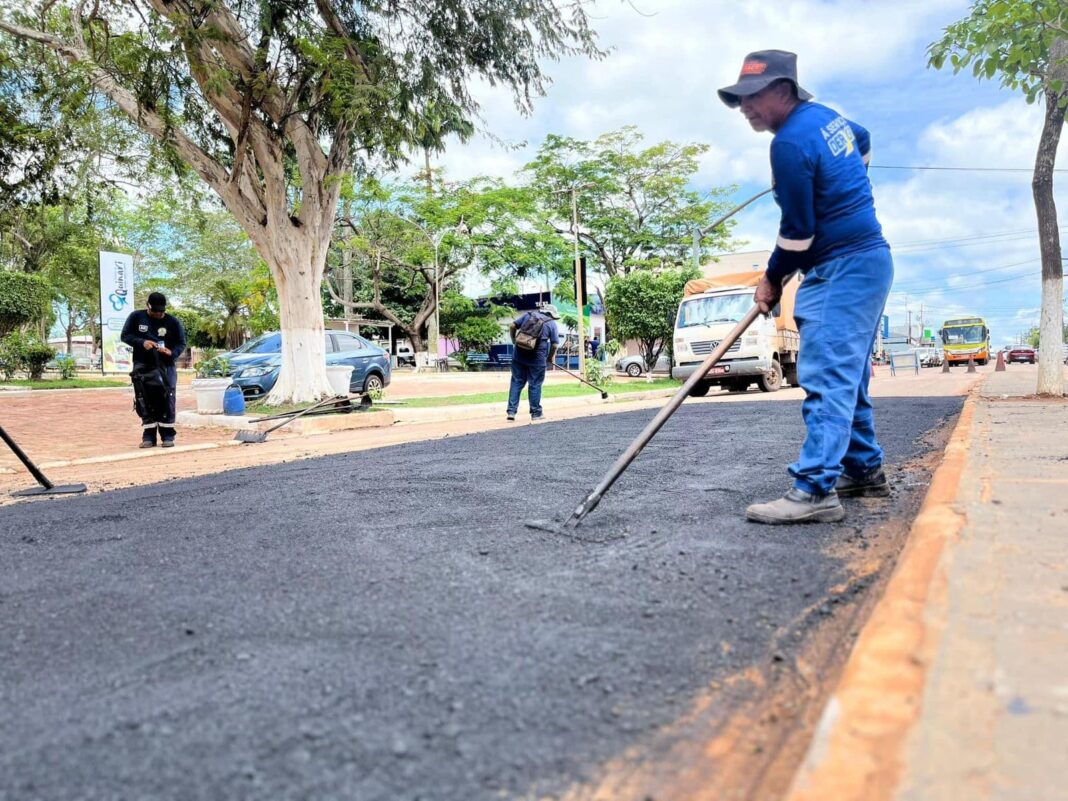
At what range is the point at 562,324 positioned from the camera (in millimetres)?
40531

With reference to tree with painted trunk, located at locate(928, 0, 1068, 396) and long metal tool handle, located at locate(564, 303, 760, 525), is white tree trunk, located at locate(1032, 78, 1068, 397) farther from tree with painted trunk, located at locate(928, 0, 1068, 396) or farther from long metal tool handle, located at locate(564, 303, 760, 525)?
long metal tool handle, located at locate(564, 303, 760, 525)

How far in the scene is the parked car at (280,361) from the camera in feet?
39.8

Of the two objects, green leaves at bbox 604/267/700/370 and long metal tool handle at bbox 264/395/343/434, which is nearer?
long metal tool handle at bbox 264/395/343/434

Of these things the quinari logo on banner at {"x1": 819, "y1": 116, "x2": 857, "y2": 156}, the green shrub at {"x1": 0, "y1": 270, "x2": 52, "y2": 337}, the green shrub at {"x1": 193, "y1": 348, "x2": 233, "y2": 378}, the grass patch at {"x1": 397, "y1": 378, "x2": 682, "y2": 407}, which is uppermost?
the green shrub at {"x1": 0, "y1": 270, "x2": 52, "y2": 337}

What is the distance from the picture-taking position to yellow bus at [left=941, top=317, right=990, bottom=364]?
40.1m

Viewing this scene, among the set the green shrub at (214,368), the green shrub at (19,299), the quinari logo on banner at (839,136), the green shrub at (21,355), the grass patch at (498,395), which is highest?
the green shrub at (19,299)

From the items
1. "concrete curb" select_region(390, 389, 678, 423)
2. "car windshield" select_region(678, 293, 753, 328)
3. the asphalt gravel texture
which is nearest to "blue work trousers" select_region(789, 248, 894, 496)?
the asphalt gravel texture

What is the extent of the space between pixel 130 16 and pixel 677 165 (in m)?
26.4

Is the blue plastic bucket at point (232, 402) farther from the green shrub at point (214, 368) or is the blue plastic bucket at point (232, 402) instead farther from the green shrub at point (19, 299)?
the green shrub at point (19, 299)

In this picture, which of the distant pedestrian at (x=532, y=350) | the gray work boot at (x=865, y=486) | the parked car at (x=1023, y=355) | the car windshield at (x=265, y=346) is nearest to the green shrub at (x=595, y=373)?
the car windshield at (x=265, y=346)

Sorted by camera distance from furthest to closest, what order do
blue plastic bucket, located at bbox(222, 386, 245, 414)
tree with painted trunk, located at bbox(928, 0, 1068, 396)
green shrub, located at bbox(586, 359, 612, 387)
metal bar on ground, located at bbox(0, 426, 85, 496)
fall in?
green shrub, located at bbox(586, 359, 612, 387)
blue plastic bucket, located at bbox(222, 386, 245, 414)
tree with painted trunk, located at bbox(928, 0, 1068, 396)
metal bar on ground, located at bbox(0, 426, 85, 496)

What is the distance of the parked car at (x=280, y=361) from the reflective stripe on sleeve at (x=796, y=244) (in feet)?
A: 31.6

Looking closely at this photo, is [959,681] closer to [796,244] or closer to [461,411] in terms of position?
[796,244]

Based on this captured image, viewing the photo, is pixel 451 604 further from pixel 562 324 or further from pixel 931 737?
pixel 562 324
